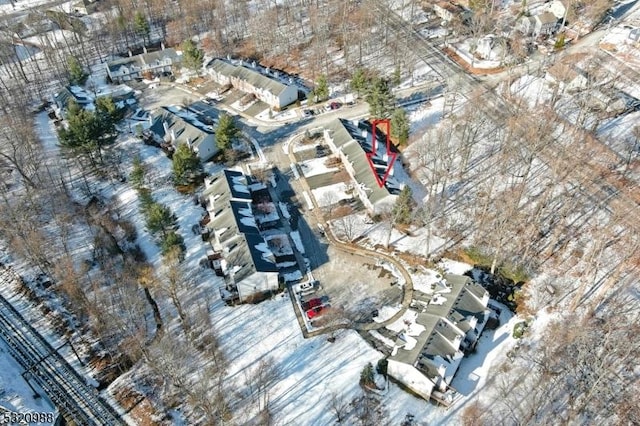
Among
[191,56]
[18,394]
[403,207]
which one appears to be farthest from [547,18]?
[18,394]

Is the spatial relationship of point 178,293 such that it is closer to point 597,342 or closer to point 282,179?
point 282,179

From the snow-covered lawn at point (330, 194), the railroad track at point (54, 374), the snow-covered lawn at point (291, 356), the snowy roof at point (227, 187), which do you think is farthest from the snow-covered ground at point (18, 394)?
the snow-covered lawn at point (330, 194)

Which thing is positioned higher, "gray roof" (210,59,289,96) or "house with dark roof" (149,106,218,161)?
"gray roof" (210,59,289,96)

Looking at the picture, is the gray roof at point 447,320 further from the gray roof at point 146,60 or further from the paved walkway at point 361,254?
the gray roof at point 146,60

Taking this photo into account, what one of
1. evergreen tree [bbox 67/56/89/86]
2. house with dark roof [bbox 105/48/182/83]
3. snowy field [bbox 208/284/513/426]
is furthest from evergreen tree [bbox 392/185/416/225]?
evergreen tree [bbox 67/56/89/86]

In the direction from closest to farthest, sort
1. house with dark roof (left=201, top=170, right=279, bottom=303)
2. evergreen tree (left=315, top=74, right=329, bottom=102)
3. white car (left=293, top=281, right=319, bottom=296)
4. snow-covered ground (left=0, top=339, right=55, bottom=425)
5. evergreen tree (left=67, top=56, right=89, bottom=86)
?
snow-covered ground (left=0, top=339, right=55, bottom=425), house with dark roof (left=201, top=170, right=279, bottom=303), white car (left=293, top=281, right=319, bottom=296), evergreen tree (left=315, top=74, right=329, bottom=102), evergreen tree (left=67, top=56, right=89, bottom=86)

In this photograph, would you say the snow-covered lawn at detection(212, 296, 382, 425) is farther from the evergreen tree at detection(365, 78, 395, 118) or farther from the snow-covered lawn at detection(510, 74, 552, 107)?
the snow-covered lawn at detection(510, 74, 552, 107)
